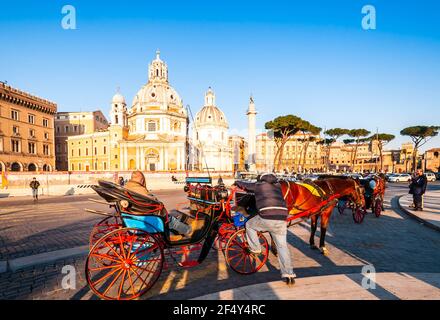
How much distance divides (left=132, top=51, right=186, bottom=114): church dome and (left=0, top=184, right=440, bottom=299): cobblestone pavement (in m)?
66.3

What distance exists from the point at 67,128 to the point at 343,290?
296 feet

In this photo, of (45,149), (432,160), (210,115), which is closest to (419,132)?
(432,160)

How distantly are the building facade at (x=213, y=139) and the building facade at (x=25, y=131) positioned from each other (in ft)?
126

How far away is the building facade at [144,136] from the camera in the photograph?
207 ft

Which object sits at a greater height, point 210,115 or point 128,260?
point 210,115

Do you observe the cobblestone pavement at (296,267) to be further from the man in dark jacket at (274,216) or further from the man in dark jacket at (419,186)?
the man in dark jacket at (419,186)

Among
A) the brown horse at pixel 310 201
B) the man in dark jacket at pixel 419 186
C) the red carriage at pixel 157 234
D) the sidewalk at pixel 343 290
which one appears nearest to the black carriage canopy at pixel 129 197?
the red carriage at pixel 157 234

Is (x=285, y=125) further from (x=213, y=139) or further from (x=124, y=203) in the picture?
(x=124, y=203)

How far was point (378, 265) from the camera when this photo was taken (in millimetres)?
4973

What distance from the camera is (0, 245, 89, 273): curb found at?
4858 mm

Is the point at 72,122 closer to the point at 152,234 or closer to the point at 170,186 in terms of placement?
the point at 170,186

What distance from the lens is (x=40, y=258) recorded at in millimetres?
5320
